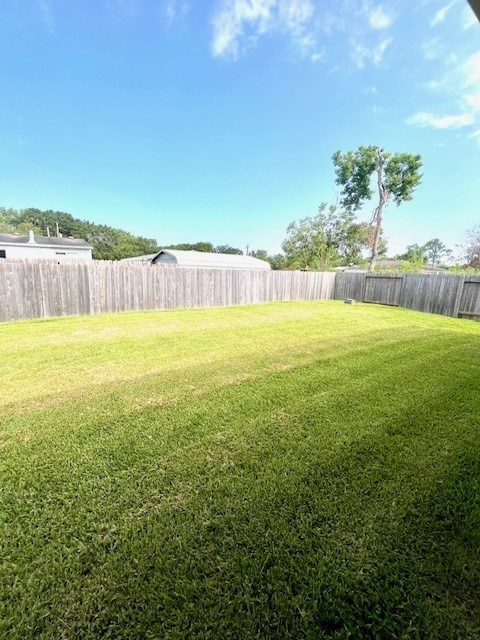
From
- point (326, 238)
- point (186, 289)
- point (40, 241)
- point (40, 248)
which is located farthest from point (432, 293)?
point (40, 241)

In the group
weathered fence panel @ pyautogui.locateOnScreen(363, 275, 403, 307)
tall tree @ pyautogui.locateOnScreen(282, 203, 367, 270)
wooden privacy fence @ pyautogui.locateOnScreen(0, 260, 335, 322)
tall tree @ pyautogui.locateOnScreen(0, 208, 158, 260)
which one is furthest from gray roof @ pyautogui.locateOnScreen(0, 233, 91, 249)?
weathered fence panel @ pyautogui.locateOnScreen(363, 275, 403, 307)

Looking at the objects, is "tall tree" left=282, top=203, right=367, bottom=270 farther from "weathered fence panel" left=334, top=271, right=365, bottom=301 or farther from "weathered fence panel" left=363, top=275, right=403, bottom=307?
"weathered fence panel" left=363, top=275, right=403, bottom=307

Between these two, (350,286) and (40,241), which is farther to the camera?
(40,241)

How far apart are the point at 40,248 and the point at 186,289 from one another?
64.4ft

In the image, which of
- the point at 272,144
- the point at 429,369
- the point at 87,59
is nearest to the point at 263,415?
the point at 429,369

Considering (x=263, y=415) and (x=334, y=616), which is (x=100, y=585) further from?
(x=263, y=415)

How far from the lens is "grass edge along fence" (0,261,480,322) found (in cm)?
719

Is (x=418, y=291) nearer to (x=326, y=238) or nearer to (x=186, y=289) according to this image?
(x=186, y=289)

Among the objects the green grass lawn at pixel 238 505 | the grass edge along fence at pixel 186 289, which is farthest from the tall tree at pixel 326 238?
the green grass lawn at pixel 238 505

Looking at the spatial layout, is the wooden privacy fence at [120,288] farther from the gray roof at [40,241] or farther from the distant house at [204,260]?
the gray roof at [40,241]

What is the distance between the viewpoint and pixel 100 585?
1.07 metres

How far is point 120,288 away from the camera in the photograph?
869 cm

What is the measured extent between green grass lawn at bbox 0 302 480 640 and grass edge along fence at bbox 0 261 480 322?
5023 millimetres

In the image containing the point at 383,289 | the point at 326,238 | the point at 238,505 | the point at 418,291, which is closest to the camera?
the point at 238,505
